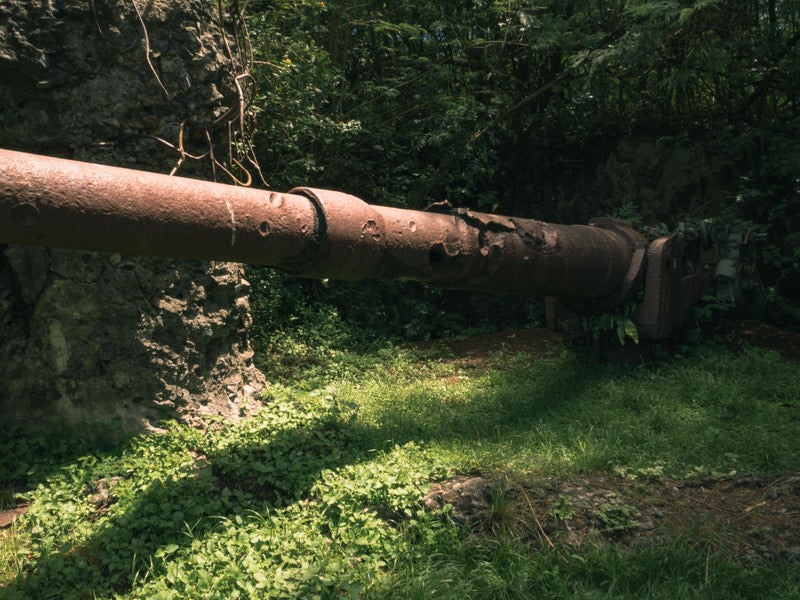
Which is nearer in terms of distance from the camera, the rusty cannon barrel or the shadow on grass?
the rusty cannon barrel

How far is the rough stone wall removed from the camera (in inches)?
179

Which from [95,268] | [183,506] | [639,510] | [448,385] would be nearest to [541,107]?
[448,385]

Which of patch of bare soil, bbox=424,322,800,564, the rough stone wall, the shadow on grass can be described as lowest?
the shadow on grass

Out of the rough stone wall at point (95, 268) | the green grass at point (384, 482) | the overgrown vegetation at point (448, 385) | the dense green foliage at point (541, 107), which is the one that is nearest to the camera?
the green grass at point (384, 482)

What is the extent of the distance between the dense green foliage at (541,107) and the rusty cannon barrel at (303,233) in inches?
101

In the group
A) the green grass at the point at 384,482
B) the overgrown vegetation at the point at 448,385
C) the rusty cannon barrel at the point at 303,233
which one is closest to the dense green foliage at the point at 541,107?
the overgrown vegetation at the point at 448,385

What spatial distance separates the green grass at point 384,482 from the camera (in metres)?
3.14

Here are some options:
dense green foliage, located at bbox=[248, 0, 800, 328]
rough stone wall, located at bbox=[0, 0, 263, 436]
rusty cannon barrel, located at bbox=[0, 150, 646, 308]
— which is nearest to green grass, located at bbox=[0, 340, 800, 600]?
rough stone wall, located at bbox=[0, 0, 263, 436]

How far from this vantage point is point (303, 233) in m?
3.62

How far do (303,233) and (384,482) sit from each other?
139cm

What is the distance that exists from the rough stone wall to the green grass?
338 mm

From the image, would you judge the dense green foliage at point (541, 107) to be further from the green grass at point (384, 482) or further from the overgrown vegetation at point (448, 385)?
the green grass at point (384, 482)

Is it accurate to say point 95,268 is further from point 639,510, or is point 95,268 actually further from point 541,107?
point 541,107

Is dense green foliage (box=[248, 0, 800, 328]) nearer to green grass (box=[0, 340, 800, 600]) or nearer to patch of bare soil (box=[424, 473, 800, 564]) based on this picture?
green grass (box=[0, 340, 800, 600])
